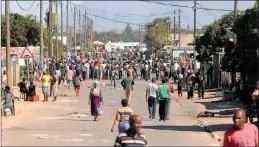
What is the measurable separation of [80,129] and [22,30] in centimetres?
3626

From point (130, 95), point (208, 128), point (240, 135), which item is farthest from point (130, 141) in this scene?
point (130, 95)

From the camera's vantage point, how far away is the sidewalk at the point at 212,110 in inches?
864

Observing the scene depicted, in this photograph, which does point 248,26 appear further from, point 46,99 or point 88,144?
point 88,144

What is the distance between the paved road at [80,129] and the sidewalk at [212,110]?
1.24 feet

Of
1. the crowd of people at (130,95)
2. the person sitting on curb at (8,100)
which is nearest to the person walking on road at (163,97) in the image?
the crowd of people at (130,95)

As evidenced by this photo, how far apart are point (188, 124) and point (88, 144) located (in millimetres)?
6544

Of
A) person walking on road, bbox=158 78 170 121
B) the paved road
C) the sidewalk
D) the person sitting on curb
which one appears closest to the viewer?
the paved road

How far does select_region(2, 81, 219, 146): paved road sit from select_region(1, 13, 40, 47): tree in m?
24.3

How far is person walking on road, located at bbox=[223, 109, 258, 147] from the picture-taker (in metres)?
9.95

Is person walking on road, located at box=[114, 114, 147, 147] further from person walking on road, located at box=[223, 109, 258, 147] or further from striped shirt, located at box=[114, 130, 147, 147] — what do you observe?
person walking on road, located at box=[223, 109, 258, 147]

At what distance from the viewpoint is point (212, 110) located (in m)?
29.6

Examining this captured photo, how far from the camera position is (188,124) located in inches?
944

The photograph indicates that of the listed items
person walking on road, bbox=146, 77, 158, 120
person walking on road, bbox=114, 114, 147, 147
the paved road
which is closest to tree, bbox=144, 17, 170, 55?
the paved road

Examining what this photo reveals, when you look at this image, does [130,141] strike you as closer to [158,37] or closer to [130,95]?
[130,95]
